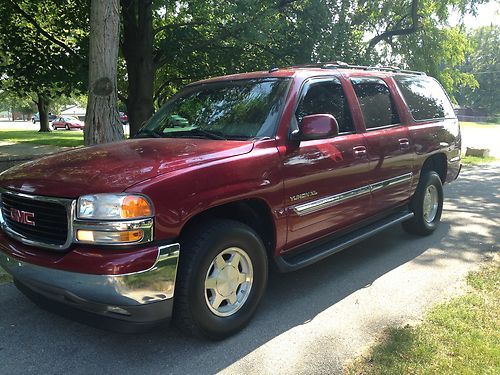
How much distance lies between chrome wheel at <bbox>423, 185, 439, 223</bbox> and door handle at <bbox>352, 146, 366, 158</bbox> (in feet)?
5.69

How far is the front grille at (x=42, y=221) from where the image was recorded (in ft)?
9.47

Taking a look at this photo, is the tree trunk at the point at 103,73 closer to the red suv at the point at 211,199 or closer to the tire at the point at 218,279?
the red suv at the point at 211,199

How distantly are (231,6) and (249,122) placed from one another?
7.43 m

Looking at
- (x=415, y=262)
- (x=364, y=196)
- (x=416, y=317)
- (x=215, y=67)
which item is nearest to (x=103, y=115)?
(x=364, y=196)

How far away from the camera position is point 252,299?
3.47m

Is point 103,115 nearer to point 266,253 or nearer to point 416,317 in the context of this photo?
point 266,253

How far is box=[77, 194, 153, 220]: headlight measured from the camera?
2.73 m

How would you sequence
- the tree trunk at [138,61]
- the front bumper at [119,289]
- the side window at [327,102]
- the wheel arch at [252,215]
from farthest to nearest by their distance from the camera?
the tree trunk at [138,61] < the side window at [327,102] < the wheel arch at [252,215] < the front bumper at [119,289]

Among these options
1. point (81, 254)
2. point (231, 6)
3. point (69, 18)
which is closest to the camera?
point (81, 254)

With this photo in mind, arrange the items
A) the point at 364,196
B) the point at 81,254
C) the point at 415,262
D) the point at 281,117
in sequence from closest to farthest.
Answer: the point at 81,254, the point at 281,117, the point at 364,196, the point at 415,262

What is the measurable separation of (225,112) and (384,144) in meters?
1.79

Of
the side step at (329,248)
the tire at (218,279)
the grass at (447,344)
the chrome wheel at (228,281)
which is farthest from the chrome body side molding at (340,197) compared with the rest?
the grass at (447,344)

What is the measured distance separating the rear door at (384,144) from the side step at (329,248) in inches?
6.6

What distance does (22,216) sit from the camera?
312cm
